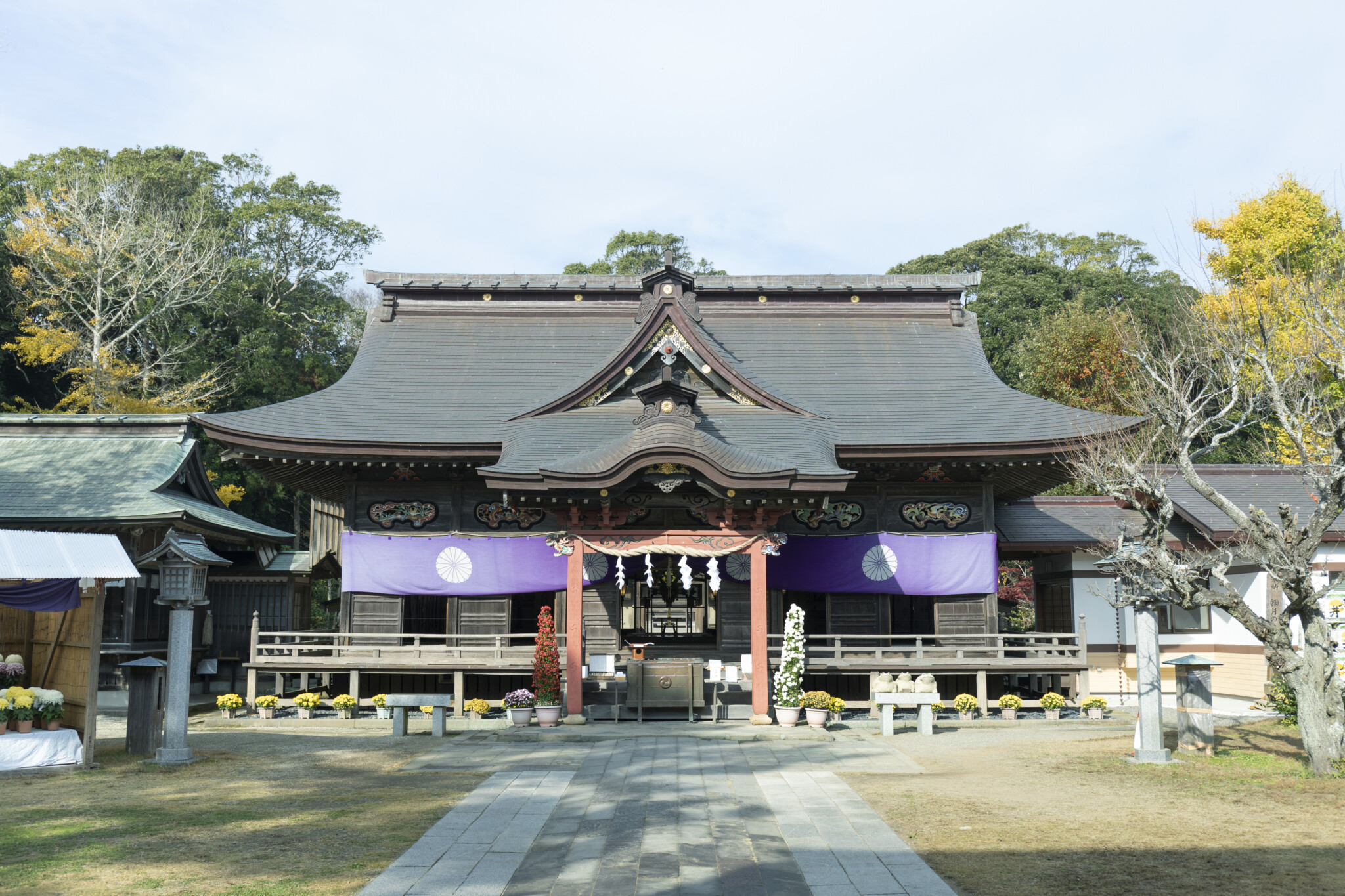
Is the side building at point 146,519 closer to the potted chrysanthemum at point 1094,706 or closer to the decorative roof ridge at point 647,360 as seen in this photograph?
the decorative roof ridge at point 647,360

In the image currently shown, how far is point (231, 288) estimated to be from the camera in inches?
1601

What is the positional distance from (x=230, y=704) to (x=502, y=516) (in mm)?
6490

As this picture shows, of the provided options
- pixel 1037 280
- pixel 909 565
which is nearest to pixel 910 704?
pixel 909 565

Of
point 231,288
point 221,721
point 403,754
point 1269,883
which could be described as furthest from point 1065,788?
point 231,288

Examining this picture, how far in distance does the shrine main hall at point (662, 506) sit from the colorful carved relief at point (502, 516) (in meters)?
0.04

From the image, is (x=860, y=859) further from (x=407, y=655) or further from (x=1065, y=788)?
(x=407, y=655)

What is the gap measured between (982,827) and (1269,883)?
8.45 ft

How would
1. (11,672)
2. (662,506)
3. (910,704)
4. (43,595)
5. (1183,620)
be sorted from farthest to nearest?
(1183,620) < (662,506) < (910,704) < (11,672) < (43,595)

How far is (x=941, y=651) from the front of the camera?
19.2 meters

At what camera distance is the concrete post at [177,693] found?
13008 millimetres

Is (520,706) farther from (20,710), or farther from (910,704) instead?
(20,710)

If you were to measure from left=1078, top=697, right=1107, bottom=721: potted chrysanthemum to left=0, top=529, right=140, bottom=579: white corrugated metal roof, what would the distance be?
55.1 feet

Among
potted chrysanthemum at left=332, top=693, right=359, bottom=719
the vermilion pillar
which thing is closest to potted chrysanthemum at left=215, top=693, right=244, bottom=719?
potted chrysanthemum at left=332, top=693, right=359, bottom=719

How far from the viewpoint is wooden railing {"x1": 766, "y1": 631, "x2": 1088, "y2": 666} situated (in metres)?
18.7
